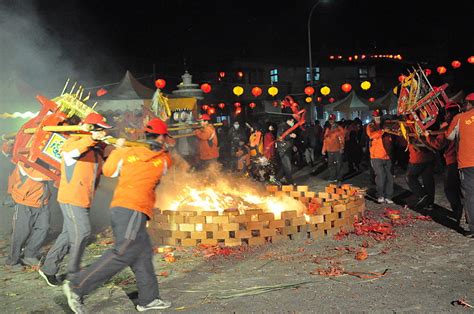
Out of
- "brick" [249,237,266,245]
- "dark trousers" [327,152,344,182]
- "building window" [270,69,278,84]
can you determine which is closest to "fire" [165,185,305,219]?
"brick" [249,237,266,245]

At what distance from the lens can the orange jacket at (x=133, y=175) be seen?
454 centimetres

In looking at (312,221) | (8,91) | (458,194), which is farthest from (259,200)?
(8,91)

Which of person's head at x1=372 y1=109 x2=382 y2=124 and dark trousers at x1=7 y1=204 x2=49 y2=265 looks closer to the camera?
dark trousers at x1=7 y1=204 x2=49 y2=265

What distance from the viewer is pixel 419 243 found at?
674 centimetres

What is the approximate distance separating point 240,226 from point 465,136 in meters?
3.44

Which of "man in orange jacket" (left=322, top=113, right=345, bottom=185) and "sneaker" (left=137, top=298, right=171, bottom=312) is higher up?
"man in orange jacket" (left=322, top=113, right=345, bottom=185)

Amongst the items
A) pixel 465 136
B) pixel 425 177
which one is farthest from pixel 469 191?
pixel 425 177

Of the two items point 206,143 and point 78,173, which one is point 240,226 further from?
point 206,143

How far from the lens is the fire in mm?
7923

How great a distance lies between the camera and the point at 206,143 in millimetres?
12773

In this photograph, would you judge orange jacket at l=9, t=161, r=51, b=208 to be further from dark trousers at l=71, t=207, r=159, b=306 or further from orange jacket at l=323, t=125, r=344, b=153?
orange jacket at l=323, t=125, r=344, b=153

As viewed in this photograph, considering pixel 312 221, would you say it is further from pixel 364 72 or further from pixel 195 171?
pixel 364 72

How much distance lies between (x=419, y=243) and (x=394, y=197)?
392cm

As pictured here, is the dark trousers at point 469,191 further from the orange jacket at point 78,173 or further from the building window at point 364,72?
the building window at point 364,72
